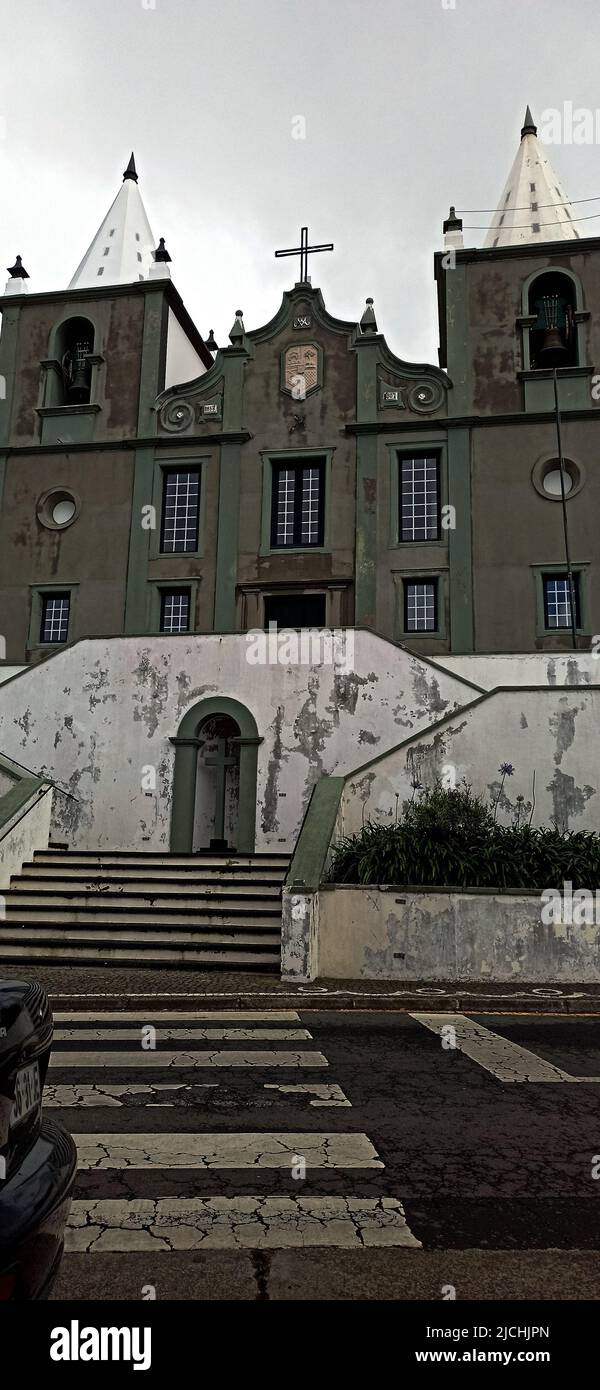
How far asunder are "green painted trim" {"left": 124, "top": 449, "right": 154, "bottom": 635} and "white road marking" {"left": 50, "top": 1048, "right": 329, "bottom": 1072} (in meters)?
18.2

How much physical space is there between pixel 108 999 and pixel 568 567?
1660 centimetres

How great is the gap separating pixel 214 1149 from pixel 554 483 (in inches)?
867

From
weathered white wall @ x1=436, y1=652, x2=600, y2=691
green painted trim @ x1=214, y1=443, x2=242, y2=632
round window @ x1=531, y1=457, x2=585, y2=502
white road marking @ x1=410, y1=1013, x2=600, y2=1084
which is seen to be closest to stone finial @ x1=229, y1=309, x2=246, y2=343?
green painted trim @ x1=214, y1=443, x2=242, y2=632

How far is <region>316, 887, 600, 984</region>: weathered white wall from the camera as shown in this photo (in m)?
11.3

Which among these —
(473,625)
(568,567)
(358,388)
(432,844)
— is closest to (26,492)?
(358,388)

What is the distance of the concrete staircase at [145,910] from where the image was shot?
11.8m

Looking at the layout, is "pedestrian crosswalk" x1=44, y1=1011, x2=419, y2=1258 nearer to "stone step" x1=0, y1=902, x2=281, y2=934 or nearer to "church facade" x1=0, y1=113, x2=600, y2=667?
"stone step" x1=0, y1=902, x2=281, y2=934

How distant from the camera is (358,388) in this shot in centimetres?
2520

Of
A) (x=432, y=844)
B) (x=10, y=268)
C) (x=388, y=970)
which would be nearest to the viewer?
(x=388, y=970)

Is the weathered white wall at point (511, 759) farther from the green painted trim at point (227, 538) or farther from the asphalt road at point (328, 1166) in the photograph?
the green painted trim at point (227, 538)

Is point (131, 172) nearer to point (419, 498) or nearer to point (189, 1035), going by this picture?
point (419, 498)

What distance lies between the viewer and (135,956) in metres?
11.7
